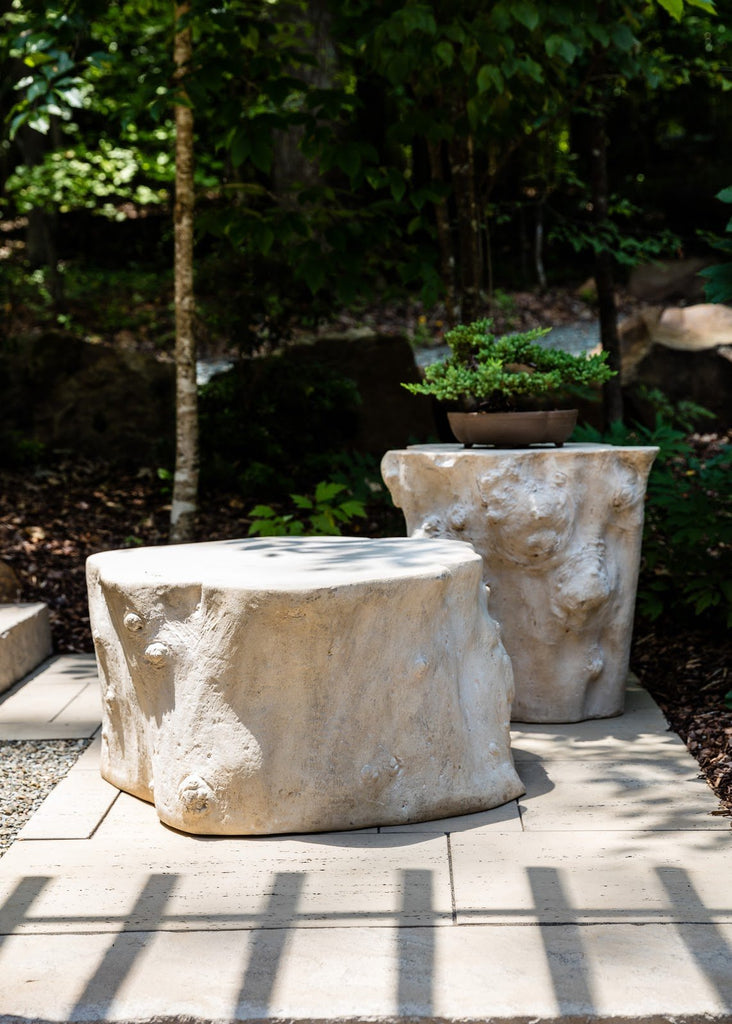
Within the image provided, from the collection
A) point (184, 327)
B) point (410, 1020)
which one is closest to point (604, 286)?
point (184, 327)

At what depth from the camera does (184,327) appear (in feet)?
21.5

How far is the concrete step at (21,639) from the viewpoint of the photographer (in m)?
5.20

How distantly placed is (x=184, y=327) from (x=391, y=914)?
4453 millimetres

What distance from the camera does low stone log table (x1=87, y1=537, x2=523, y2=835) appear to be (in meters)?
3.29

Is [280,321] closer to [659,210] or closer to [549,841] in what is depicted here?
[549,841]

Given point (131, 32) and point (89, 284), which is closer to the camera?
point (131, 32)

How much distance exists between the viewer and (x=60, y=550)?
23.3 feet

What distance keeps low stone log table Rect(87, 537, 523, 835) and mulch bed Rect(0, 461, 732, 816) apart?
3.16 ft

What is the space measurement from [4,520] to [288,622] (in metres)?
4.83

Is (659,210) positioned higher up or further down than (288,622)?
higher up

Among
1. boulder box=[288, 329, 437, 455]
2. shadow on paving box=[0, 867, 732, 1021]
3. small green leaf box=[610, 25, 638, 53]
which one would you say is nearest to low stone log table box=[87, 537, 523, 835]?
shadow on paving box=[0, 867, 732, 1021]

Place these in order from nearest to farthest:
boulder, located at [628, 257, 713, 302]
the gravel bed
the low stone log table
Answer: the low stone log table
the gravel bed
boulder, located at [628, 257, 713, 302]

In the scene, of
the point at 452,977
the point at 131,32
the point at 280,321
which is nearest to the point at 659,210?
the point at 131,32

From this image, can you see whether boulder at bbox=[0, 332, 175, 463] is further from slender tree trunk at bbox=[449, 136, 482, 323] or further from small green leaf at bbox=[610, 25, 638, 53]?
small green leaf at bbox=[610, 25, 638, 53]
